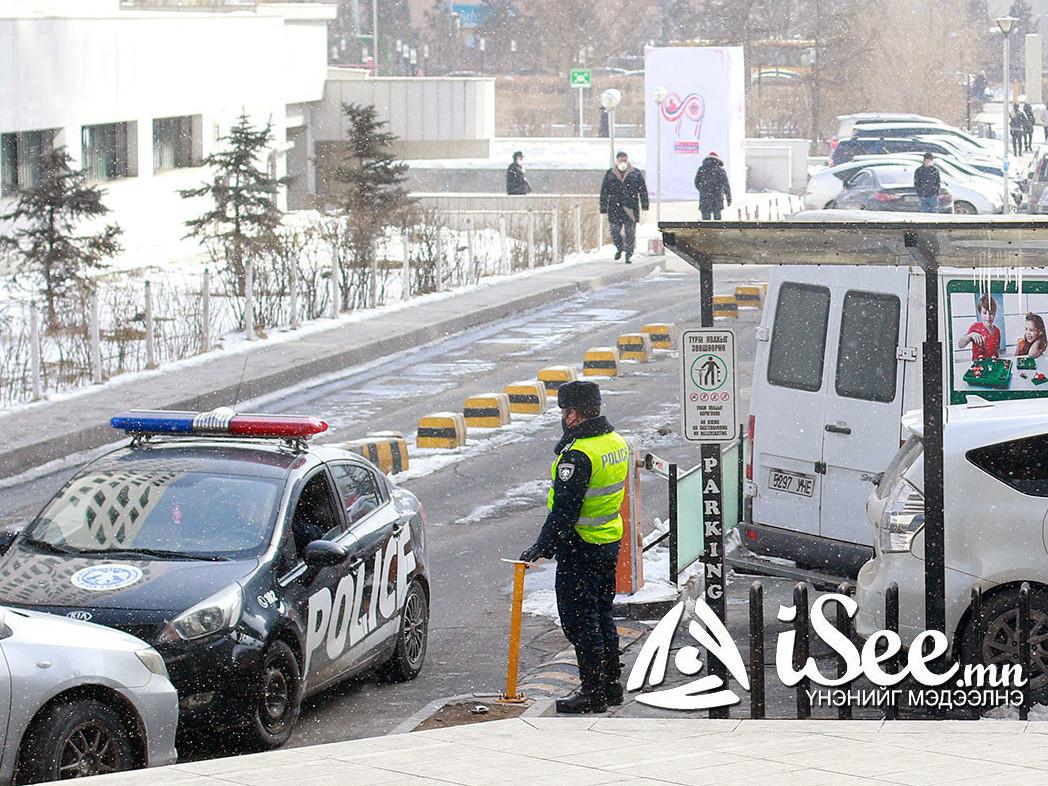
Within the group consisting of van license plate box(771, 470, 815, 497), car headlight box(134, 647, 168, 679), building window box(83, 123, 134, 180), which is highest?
building window box(83, 123, 134, 180)

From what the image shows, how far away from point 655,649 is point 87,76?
92.1 feet

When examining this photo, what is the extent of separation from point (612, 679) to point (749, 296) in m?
19.8

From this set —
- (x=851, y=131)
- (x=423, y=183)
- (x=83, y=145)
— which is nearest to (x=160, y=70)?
(x=83, y=145)

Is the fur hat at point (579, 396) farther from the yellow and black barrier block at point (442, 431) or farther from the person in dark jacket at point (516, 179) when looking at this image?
the person in dark jacket at point (516, 179)

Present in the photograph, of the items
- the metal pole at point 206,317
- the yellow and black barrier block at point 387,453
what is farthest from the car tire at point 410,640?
the metal pole at point 206,317

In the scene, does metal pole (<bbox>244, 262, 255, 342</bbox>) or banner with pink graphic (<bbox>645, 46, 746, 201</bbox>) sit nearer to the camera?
metal pole (<bbox>244, 262, 255, 342</bbox>)

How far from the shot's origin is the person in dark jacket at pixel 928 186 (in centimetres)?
3531

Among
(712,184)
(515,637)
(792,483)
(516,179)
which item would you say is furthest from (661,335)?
(516,179)

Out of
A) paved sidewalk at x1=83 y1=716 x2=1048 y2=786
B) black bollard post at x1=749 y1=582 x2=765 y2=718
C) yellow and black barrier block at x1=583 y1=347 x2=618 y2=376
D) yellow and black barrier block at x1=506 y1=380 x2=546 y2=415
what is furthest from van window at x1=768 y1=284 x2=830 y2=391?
yellow and black barrier block at x1=583 y1=347 x2=618 y2=376

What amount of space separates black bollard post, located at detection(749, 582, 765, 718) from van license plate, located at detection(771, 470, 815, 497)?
9.54 feet

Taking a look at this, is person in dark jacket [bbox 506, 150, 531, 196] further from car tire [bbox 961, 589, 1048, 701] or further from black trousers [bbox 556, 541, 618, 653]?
car tire [bbox 961, 589, 1048, 701]

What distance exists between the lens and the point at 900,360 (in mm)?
10586

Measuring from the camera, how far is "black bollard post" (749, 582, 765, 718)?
7910 millimetres

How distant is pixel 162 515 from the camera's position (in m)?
8.77
